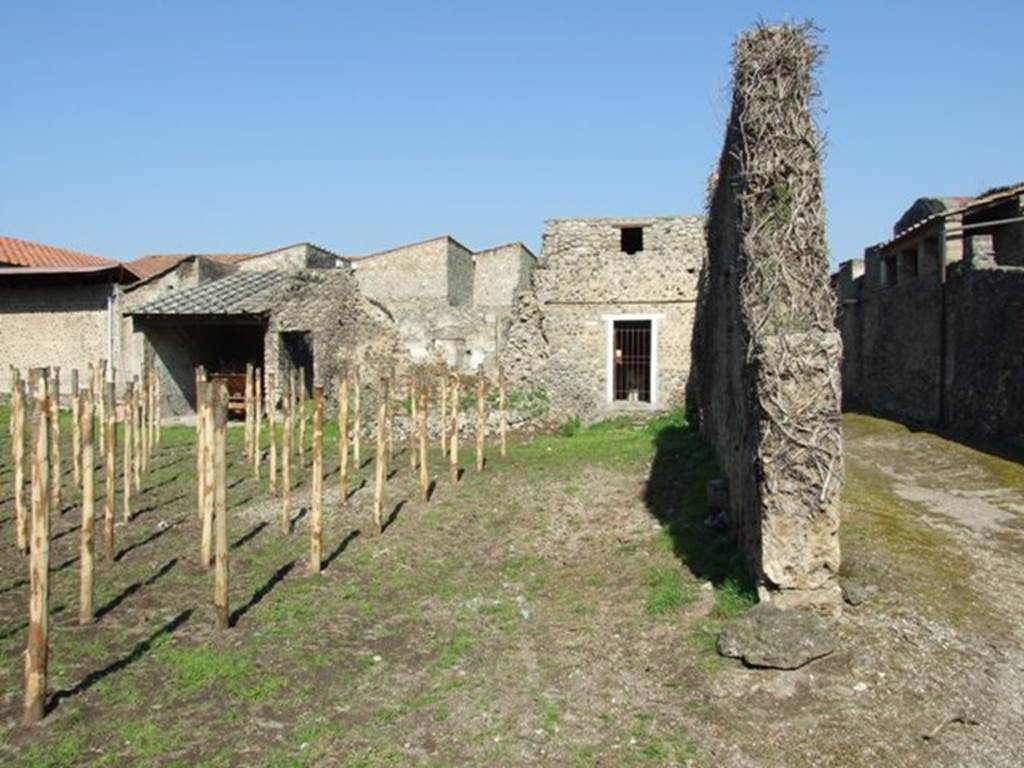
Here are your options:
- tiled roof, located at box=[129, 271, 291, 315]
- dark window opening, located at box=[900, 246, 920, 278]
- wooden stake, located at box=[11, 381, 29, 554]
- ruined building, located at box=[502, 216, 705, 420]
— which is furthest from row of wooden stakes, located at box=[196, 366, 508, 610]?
dark window opening, located at box=[900, 246, 920, 278]

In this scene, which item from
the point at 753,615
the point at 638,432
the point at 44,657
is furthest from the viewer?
the point at 638,432

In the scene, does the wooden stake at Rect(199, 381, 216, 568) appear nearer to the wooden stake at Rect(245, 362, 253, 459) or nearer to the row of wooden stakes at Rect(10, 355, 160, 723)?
the row of wooden stakes at Rect(10, 355, 160, 723)

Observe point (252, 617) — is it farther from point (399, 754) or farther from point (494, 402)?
point (494, 402)

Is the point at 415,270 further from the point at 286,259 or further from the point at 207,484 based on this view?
the point at 207,484

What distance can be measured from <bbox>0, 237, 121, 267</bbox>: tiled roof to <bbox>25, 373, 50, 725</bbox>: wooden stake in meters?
25.0

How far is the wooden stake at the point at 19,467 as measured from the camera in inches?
367

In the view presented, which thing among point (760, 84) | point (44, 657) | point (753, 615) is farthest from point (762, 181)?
point (44, 657)

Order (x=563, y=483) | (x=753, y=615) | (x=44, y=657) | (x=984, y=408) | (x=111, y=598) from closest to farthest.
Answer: (x=44, y=657), (x=753, y=615), (x=111, y=598), (x=563, y=483), (x=984, y=408)

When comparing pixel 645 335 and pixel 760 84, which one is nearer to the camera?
pixel 760 84

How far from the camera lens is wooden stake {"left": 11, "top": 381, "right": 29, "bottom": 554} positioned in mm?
9320

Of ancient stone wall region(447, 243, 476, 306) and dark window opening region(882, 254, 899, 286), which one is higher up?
ancient stone wall region(447, 243, 476, 306)

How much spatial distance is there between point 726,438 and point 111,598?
20.6ft

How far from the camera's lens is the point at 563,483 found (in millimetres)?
12305

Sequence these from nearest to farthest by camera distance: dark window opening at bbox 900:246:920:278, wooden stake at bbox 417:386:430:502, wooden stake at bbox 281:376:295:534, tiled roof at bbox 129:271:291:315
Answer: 1. wooden stake at bbox 281:376:295:534
2. wooden stake at bbox 417:386:430:502
3. dark window opening at bbox 900:246:920:278
4. tiled roof at bbox 129:271:291:315
